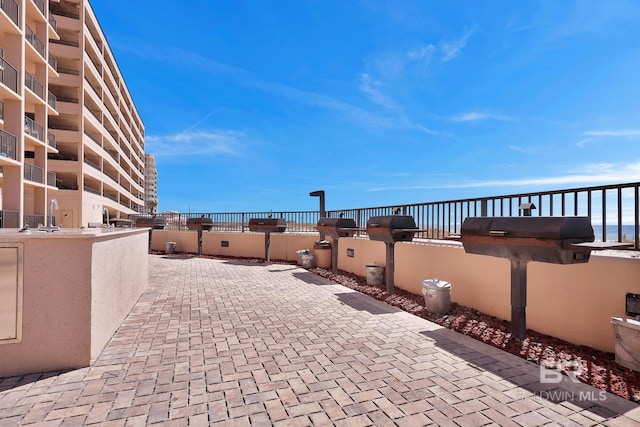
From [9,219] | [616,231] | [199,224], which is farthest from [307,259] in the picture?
[9,219]

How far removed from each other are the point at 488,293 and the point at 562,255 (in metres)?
2.15

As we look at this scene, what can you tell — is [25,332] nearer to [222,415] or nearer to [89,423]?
[89,423]

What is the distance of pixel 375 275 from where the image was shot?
8.92m

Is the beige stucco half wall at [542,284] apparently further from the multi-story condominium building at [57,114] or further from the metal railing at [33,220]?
the metal railing at [33,220]

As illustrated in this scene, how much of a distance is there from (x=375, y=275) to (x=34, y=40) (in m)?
25.8

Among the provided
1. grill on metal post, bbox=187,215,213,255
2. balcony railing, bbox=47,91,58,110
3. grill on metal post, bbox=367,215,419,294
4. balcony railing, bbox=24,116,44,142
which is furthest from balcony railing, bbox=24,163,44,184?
grill on metal post, bbox=367,215,419,294

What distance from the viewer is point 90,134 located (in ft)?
102

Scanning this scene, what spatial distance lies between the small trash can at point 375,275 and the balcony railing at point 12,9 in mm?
22702

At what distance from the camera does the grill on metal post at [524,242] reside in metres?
4.05

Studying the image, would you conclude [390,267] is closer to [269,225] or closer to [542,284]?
[542,284]

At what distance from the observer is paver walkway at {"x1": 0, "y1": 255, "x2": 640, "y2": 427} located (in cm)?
292

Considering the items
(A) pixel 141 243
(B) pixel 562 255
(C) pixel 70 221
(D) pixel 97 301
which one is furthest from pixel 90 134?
(B) pixel 562 255

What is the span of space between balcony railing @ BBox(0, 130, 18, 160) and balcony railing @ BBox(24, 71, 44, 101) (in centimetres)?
394

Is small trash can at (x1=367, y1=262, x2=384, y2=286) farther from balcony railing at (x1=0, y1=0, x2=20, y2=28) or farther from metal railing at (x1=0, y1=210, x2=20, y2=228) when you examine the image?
balcony railing at (x1=0, y1=0, x2=20, y2=28)
